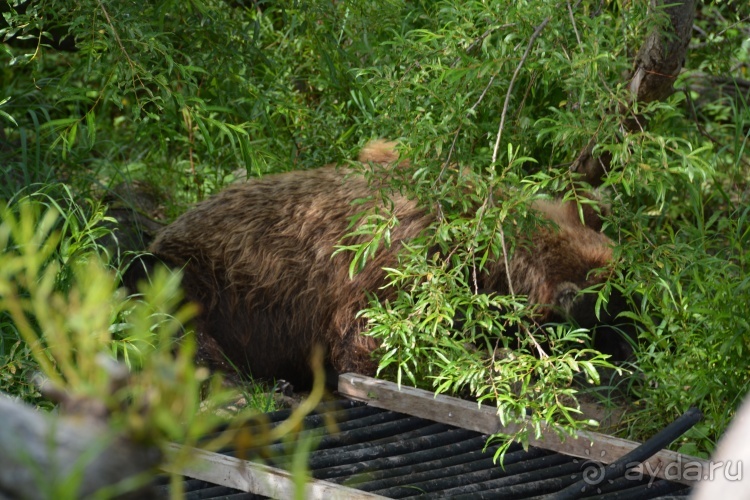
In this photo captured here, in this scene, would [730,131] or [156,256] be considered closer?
[156,256]

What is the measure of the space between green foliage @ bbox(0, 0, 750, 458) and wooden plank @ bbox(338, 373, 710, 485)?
0.42 ft

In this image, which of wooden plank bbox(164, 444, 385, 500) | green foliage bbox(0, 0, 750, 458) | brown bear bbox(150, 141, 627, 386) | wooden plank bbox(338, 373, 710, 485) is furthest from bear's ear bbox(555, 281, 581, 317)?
wooden plank bbox(164, 444, 385, 500)

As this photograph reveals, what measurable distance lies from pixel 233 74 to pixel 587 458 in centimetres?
286

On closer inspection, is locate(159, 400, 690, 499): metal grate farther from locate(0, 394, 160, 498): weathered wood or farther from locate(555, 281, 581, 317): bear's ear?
locate(0, 394, 160, 498): weathered wood

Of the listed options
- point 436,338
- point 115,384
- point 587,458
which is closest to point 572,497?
point 587,458

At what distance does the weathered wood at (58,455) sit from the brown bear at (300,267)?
3.87 metres

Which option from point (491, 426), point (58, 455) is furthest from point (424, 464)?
point (58, 455)

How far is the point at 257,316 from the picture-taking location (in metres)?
5.43

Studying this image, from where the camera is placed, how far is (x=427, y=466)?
393 centimetres

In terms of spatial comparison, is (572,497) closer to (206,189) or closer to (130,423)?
(130,423)

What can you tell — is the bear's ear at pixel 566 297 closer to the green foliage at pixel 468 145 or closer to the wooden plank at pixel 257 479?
the green foliage at pixel 468 145

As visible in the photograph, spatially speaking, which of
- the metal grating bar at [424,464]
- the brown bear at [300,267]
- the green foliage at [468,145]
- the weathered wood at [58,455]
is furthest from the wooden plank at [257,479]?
the weathered wood at [58,455]

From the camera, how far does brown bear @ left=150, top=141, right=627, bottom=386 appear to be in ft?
16.4

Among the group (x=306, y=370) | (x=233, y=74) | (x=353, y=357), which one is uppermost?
(x=233, y=74)
